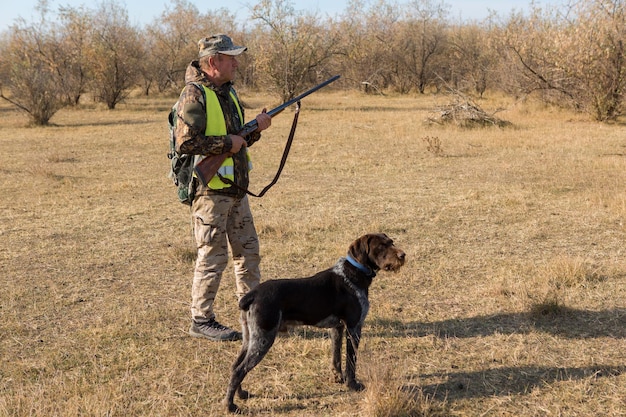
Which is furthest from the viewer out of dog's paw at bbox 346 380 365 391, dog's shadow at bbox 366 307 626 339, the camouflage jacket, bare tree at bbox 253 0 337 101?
bare tree at bbox 253 0 337 101

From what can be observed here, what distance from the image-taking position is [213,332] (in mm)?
4504

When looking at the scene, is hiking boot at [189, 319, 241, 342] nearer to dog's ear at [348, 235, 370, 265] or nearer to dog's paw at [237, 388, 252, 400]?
dog's paw at [237, 388, 252, 400]

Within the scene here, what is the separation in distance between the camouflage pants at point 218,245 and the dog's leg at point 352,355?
1.14 m

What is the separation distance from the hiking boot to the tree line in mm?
4500

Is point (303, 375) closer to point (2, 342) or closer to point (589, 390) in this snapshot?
point (589, 390)

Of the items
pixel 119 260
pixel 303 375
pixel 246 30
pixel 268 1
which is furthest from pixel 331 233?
pixel 246 30

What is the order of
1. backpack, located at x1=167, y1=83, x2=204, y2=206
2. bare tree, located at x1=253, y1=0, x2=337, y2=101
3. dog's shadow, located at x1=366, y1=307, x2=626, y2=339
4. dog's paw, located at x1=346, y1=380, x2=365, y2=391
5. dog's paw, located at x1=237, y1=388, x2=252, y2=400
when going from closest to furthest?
dog's paw, located at x1=237, y1=388, x2=252, y2=400 < dog's paw, located at x1=346, y1=380, x2=365, y2=391 < backpack, located at x1=167, y1=83, x2=204, y2=206 < dog's shadow, located at x1=366, y1=307, x2=626, y2=339 < bare tree, located at x1=253, y1=0, x2=337, y2=101

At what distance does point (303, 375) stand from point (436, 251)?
3.18m

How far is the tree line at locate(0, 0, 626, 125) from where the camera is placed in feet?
56.7

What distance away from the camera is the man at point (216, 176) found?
13.0 ft

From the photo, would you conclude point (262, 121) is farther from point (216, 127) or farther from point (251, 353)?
point (251, 353)

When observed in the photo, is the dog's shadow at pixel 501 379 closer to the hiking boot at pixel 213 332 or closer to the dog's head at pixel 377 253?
the dog's head at pixel 377 253

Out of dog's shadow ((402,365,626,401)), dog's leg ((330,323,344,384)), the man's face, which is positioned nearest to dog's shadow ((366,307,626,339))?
dog's shadow ((402,365,626,401))

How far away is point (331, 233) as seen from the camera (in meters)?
7.43
